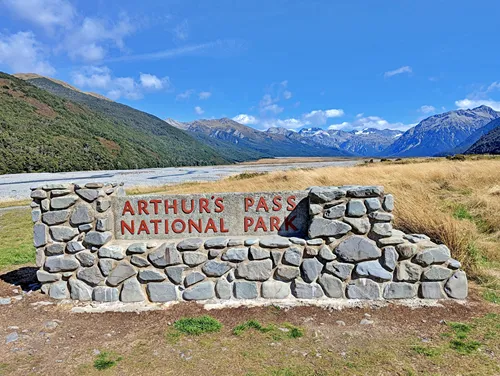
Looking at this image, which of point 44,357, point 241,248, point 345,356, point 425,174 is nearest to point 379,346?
point 345,356

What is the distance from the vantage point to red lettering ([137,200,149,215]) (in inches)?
221

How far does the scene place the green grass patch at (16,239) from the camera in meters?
7.51

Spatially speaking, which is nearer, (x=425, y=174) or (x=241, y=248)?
(x=241, y=248)

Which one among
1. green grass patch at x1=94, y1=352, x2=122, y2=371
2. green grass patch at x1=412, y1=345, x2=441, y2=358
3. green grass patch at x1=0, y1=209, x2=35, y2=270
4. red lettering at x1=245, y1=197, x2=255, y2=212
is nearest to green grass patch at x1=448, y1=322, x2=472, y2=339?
green grass patch at x1=412, y1=345, x2=441, y2=358

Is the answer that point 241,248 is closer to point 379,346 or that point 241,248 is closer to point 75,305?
point 379,346

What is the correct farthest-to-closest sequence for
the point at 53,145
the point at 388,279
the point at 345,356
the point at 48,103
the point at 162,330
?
the point at 48,103, the point at 53,145, the point at 388,279, the point at 162,330, the point at 345,356

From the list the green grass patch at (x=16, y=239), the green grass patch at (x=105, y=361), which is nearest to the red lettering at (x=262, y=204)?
the green grass patch at (x=105, y=361)

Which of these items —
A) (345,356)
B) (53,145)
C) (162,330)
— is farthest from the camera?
(53,145)

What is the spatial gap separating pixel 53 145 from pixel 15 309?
69.0m

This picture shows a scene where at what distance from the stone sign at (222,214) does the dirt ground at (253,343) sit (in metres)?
1.25

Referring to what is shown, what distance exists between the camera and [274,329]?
Answer: 168 inches

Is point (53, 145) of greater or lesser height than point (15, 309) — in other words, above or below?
above

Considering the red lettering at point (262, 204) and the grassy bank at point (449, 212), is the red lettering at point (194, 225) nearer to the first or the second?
the red lettering at point (262, 204)

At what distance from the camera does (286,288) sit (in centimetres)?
509
